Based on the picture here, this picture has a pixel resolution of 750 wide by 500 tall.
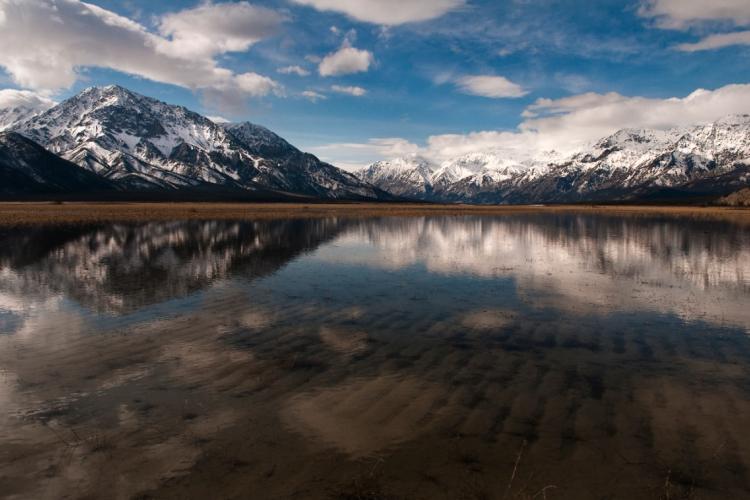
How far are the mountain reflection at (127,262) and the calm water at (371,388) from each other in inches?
15.5

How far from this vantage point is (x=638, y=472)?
342 inches

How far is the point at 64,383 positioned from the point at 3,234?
181 feet

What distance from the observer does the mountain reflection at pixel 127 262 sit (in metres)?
24.2

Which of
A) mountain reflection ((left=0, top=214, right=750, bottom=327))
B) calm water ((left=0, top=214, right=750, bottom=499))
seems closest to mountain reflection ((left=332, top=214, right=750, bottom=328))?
mountain reflection ((left=0, top=214, right=750, bottom=327))

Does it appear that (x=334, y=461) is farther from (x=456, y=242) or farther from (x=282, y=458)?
(x=456, y=242)

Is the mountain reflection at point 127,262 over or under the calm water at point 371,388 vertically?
over

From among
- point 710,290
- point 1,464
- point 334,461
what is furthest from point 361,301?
point 710,290

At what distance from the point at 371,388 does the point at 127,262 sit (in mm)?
29966

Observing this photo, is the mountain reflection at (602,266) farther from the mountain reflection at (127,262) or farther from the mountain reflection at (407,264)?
the mountain reflection at (127,262)

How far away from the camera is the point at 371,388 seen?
12492 mm

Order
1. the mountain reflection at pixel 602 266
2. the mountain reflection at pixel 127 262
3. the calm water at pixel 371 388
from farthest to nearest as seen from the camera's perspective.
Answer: the mountain reflection at pixel 127 262 → the mountain reflection at pixel 602 266 → the calm water at pixel 371 388

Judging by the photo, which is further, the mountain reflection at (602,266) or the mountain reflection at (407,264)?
the mountain reflection at (407,264)

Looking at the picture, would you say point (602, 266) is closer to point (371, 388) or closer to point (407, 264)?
point (407, 264)

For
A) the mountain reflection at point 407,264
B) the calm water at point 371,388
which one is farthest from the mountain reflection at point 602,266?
the calm water at point 371,388
